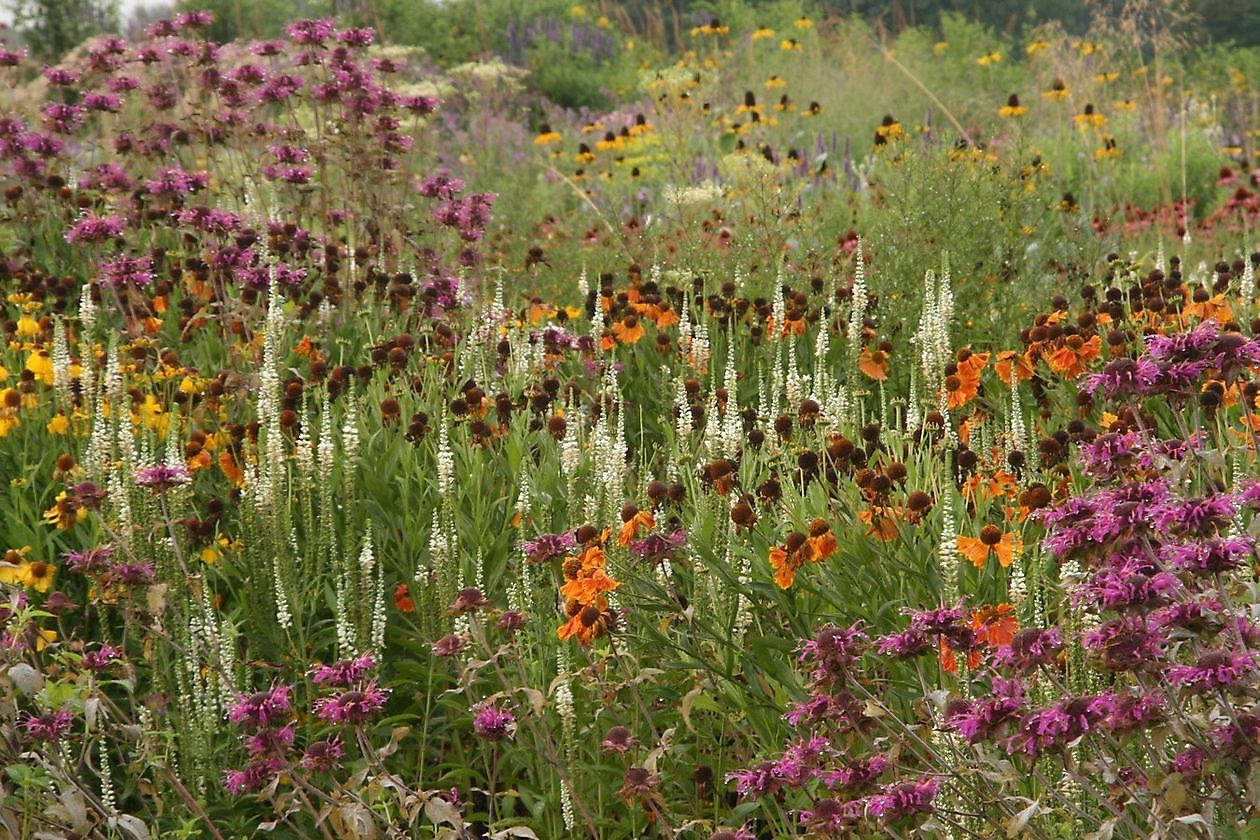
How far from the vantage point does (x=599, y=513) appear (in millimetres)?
3553

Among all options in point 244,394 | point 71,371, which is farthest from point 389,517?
point 71,371

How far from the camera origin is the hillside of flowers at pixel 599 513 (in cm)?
221

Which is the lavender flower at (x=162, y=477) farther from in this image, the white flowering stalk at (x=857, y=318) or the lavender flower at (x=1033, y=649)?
the white flowering stalk at (x=857, y=318)

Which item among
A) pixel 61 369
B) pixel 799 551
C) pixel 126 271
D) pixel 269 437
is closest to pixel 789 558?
pixel 799 551

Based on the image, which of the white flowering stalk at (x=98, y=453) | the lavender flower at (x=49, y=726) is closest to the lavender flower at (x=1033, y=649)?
the lavender flower at (x=49, y=726)

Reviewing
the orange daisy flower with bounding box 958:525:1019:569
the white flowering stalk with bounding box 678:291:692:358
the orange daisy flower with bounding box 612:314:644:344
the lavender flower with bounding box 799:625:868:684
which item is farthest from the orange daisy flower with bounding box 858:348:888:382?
the lavender flower with bounding box 799:625:868:684

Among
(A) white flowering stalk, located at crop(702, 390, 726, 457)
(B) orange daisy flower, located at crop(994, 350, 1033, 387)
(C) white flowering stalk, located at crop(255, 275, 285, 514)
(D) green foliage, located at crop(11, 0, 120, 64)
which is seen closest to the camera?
(C) white flowering stalk, located at crop(255, 275, 285, 514)

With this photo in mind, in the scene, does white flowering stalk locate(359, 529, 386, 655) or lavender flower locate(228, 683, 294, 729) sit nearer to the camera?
lavender flower locate(228, 683, 294, 729)

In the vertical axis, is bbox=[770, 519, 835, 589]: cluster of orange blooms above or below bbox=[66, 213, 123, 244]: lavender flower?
below

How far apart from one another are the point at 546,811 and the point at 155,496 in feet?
3.68

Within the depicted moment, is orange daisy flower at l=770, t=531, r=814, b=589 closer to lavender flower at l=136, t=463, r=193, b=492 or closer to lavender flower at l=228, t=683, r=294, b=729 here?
lavender flower at l=228, t=683, r=294, b=729

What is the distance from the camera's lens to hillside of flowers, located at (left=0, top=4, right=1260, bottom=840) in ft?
7.25

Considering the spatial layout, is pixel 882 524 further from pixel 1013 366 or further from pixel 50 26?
pixel 50 26

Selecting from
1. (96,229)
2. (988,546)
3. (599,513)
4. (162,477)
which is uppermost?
(96,229)
